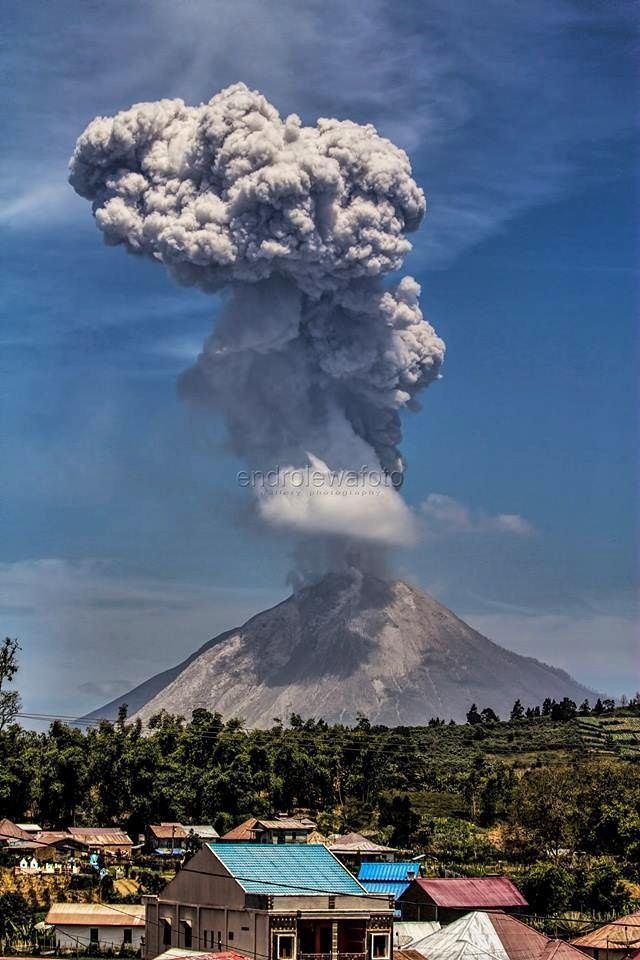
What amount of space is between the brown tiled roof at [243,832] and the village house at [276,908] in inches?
1082

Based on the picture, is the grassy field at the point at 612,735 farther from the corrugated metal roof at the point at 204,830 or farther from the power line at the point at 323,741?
the corrugated metal roof at the point at 204,830

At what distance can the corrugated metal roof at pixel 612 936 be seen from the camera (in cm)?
5041

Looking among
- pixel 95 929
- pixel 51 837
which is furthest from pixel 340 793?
pixel 95 929

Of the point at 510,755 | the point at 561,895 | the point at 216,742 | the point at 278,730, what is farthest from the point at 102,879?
the point at 510,755

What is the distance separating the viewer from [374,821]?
87.2 metres

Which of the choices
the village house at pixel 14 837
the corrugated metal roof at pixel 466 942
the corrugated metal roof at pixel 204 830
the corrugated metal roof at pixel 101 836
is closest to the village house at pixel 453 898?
the corrugated metal roof at pixel 466 942

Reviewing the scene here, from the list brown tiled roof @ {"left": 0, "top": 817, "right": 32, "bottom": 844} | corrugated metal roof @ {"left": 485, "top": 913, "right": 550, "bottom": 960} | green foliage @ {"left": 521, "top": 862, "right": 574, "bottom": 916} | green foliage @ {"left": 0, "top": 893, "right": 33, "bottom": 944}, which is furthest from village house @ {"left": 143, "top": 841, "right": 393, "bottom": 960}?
brown tiled roof @ {"left": 0, "top": 817, "right": 32, "bottom": 844}

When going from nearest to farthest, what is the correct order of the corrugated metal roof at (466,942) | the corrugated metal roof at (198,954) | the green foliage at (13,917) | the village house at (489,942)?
the corrugated metal roof at (198,954), the village house at (489,942), the corrugated metal roof at (466,942), the green foliage at (13,917)

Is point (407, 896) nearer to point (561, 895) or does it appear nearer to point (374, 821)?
point (561, 895)

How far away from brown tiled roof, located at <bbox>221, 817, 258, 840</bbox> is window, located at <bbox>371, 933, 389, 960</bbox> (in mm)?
30844

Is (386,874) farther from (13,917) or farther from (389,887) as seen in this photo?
(13,917)

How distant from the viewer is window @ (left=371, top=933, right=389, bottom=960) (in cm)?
4441

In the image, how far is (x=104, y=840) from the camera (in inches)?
3031

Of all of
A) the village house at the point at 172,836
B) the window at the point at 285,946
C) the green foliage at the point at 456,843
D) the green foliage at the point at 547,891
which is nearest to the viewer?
the window at the point at 285,946
